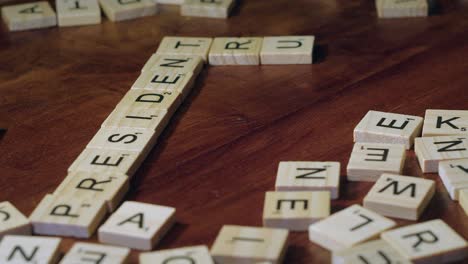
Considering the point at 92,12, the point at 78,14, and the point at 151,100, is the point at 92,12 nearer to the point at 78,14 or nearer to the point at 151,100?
the point at 78,14

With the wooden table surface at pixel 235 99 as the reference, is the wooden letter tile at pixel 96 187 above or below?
above

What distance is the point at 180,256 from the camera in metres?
1.37

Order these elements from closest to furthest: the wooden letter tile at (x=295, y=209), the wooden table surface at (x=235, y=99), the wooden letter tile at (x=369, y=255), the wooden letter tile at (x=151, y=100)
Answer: the wooden letter tile at (x=369, y=255) → the wooden letter tile at (x=295, y=209) → the wooden table surface at (x=235, y=99) → the wooden letter tile at (x=151, y=100)

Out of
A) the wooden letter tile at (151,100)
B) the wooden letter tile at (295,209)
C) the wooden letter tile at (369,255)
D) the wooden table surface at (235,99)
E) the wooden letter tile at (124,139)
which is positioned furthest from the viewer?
the wooden letter tile at (151,100)

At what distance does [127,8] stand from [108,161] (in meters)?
0.69

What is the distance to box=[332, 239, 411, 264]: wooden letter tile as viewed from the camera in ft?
4.36

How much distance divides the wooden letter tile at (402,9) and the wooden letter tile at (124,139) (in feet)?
2.35

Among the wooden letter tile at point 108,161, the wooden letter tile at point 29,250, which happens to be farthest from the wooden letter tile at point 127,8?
the wooden letter tile at point 29,250

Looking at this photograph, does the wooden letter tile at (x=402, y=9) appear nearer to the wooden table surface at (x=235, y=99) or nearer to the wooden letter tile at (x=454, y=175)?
the wooden table surface at (x=235, y=99)

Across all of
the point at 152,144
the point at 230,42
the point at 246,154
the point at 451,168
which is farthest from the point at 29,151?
the point at 451,168

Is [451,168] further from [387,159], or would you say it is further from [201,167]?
[201,167]

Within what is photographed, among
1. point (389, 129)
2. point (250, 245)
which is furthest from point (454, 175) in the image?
point (250, 245)

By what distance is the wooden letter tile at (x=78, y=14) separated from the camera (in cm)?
222

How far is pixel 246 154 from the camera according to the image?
1.66m
